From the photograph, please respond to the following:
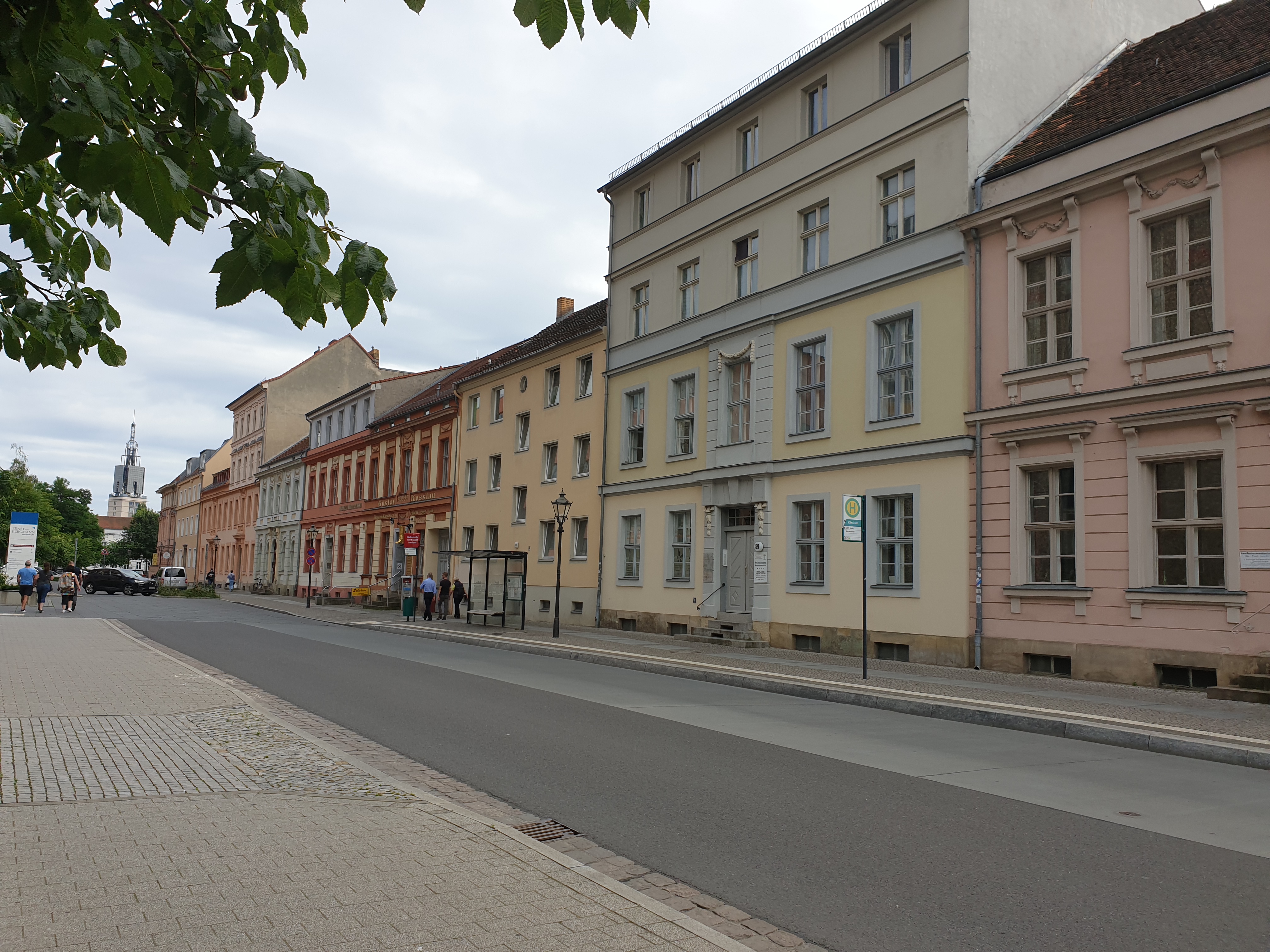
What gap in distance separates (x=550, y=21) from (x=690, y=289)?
84.5 feet

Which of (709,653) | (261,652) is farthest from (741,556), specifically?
(261,652)

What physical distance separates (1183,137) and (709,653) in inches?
499

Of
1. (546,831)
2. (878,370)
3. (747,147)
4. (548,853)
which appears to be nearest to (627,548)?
(878,370)

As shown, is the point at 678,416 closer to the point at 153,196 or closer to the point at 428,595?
the point at 428,595

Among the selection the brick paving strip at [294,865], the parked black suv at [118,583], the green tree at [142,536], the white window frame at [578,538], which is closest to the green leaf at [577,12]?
the brick paving strip at [294,865]

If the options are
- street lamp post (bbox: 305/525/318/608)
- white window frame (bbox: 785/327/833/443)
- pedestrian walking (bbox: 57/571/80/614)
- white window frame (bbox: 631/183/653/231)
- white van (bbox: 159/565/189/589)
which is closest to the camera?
white window frame (bbox: 785/327/833/443)

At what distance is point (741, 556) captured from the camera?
25344 mm

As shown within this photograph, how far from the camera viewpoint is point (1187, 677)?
1548cm

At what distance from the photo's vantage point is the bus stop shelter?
30766 millimetres

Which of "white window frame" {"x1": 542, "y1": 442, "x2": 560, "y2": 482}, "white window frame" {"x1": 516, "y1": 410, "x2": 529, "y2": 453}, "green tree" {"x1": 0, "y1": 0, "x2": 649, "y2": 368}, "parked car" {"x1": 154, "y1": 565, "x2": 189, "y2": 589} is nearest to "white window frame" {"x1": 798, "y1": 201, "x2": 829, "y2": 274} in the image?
"white window frame" {"x1": 542, "y1": 442, "x2": 560, "y2": 482}

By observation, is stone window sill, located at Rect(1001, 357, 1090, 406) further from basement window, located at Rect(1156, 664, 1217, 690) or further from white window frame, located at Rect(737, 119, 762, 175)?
white window frame, located at Rect(737, 119, 762, 175)

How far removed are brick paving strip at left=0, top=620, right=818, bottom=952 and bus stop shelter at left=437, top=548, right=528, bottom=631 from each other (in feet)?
70.8

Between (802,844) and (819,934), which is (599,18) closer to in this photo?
(819,934)

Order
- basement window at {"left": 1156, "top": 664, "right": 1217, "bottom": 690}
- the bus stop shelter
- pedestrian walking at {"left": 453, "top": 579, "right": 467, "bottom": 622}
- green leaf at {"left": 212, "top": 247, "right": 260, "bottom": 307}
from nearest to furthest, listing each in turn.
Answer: green leaf at {"left": 212, "top": 247, "right": 260, "bottom": 307}, basement window at {"left": 1156, "top": 664, "right": 1217, "bottom": 690}, the bus stop shelter, pedestrian walking at {"left": 453, "top": 579, "right": 467, "bottom": 622}
